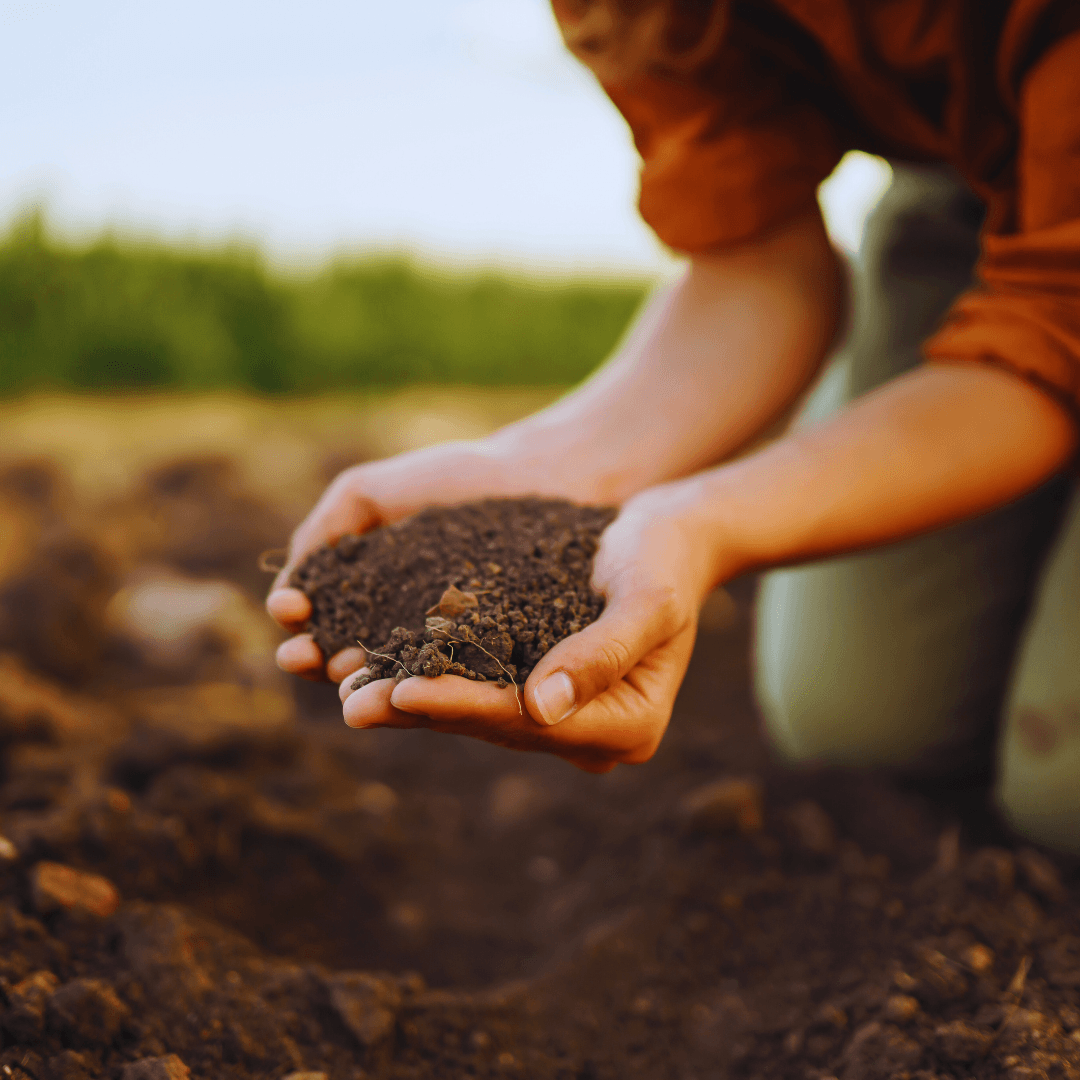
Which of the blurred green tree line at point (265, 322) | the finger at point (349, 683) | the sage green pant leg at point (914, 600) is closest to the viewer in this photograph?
the finger at point (349, 683)

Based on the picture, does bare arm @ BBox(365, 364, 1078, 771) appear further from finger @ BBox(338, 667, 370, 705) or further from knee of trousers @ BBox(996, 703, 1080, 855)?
knee of trousers @ BBox(996, 703, 1080, 855)

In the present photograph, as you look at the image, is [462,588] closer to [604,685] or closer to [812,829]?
[604,685]

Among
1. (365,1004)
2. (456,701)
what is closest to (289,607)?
(456,701)

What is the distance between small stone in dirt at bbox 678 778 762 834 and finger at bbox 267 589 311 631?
71 centimetres

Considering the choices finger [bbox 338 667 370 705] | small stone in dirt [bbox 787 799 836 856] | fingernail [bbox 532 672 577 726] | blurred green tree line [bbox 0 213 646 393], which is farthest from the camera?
blurred green tree line [bbox 0 213 646 393]

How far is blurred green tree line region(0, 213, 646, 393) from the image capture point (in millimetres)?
3578

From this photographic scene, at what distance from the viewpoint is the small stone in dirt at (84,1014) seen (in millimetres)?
876

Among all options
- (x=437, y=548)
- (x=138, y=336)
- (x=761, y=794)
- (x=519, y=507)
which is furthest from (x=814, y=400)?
(x=138, y=336)

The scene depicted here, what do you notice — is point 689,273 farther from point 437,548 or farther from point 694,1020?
point 694,1020

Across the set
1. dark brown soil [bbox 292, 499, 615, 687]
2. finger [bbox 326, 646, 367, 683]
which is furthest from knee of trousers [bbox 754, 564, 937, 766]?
finger [bbox 326, 646, 367, 683]

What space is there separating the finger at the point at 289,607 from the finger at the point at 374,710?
0.21m

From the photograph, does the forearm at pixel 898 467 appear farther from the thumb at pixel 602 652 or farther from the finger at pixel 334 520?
the finger at pixel 334 520

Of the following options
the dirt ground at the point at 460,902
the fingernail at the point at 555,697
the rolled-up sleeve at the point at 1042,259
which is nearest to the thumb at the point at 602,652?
the fingernail at the point at 555,697

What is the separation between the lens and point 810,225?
1.42 metres
